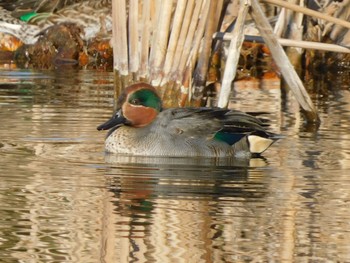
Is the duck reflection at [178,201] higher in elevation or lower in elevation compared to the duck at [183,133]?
lower

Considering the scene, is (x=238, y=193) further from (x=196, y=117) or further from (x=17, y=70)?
(x=17, y=70)

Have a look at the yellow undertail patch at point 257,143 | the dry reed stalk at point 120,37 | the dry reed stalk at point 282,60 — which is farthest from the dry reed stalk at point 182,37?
the yellow undertail patch at point 257,143

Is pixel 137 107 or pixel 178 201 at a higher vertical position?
pixel 137 107

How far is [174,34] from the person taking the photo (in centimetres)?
1128

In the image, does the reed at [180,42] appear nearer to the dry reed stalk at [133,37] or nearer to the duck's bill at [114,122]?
the dry reed stalk at [133,37]

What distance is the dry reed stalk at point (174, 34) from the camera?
1118cm

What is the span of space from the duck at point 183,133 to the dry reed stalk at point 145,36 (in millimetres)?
1220

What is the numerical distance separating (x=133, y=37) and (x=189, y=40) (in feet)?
2.01

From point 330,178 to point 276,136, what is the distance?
4.23 feet

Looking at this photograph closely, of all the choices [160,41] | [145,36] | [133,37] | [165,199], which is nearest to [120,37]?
[133,37]

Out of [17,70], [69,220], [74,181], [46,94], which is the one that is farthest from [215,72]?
[69,220]

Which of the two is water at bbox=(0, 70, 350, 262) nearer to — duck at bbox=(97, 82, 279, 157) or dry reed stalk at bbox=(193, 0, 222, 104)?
duck at bbox=(97, 82, 279, 157)

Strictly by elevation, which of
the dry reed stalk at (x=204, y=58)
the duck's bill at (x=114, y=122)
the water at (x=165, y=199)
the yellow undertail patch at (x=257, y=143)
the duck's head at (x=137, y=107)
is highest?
the dry reed stalk at (x=204, y=58)

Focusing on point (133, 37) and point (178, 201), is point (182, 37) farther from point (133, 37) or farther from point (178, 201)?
point (178, 201)
